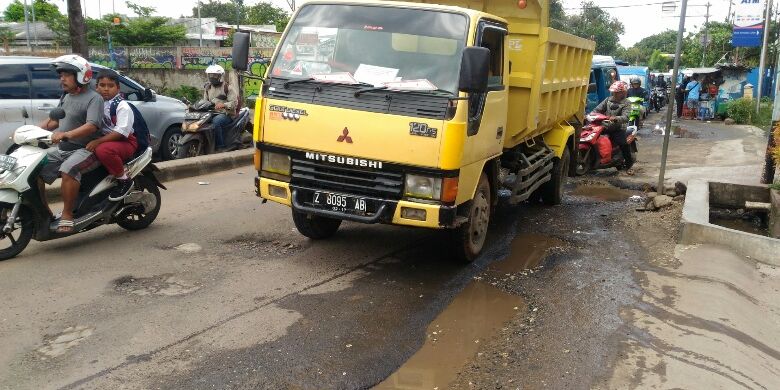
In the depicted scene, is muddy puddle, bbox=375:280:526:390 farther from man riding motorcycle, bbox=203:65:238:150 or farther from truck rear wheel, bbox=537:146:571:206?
man riding motorcycle, bbox=203:65:238:150

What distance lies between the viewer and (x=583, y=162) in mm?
11500

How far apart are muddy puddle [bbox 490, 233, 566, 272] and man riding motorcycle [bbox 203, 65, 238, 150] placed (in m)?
5.86

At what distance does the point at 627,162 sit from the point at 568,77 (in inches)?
147

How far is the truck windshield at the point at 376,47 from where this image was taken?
17.6ft

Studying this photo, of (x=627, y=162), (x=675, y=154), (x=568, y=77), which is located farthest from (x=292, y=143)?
(x=675, y=154)

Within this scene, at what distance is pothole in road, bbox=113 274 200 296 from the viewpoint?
497 centimetres

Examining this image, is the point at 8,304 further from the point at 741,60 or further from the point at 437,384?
the point at 741,60

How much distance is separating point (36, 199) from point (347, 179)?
2635 millimetres

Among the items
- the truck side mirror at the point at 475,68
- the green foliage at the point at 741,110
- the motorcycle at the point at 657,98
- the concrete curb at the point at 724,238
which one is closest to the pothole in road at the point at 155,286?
the truck side mirror at the point at 475,68

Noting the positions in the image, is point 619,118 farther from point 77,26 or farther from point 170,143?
point 77,26

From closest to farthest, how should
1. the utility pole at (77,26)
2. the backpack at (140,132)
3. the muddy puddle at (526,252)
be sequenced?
the muddy puddle at (526,252), the backpack at (140,132), the utility pole at (77,26)

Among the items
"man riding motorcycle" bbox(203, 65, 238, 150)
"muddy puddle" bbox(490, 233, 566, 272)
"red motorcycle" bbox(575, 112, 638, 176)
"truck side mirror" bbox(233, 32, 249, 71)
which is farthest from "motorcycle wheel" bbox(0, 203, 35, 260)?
"red motorcycle" bbox(575, 112, 638, 176)

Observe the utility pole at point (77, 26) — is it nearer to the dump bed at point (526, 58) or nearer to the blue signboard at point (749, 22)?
the dump bed at point (526, 58)

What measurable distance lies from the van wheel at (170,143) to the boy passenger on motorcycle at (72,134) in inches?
195
